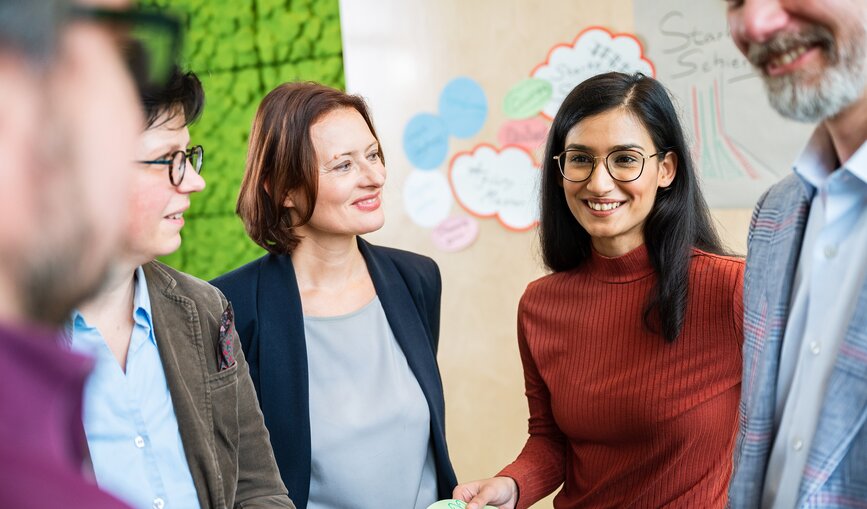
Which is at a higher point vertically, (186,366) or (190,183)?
(190,183)

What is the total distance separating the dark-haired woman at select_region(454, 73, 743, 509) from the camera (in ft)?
5.43

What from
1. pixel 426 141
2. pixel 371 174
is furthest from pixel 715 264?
pixel 426 141

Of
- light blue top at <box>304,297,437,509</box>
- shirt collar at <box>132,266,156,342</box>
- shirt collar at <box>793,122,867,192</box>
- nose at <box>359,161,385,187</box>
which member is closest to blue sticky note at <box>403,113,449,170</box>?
nose at <box>359,161,385,187</box>

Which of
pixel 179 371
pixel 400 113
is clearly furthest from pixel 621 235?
pixel 400 113

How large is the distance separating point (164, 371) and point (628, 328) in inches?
39.8

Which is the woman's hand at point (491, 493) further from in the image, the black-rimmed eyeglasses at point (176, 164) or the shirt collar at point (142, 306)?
the black-rimmed eyeglasses at point (176, 164)

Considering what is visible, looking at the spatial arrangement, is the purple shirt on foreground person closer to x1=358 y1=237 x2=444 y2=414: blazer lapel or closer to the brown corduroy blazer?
the brown corduroy blazer

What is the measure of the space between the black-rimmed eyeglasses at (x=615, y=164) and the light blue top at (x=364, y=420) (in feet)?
2.10

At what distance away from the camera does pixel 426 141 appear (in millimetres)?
3469

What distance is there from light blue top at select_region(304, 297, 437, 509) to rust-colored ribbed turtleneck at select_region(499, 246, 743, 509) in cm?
25

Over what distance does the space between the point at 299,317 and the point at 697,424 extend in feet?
3.16

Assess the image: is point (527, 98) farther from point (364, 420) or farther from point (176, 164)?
point (176, 164)

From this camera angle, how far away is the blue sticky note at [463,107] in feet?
10.9

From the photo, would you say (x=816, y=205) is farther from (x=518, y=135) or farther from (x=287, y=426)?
(x=518, y=135)
